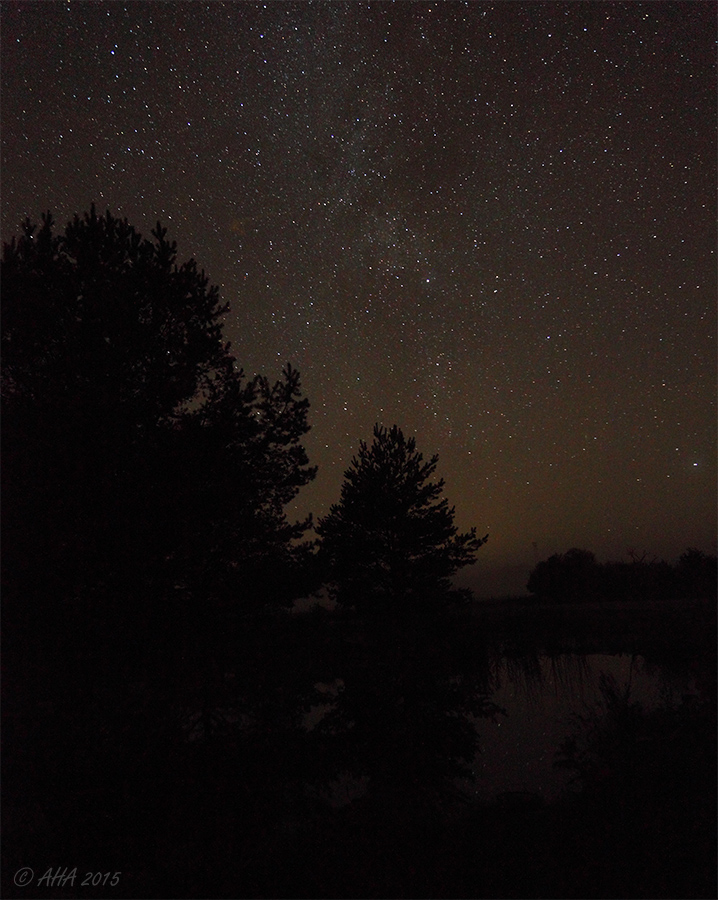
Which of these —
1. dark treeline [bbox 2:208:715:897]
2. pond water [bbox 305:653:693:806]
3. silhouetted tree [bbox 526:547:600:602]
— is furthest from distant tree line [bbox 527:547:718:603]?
dark treeline [bbox 2:208:715:897]

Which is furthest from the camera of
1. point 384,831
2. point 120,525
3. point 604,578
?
point 604,578

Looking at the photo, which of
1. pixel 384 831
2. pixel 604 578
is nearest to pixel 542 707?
pixel 384 831

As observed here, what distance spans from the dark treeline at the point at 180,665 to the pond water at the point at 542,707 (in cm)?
49

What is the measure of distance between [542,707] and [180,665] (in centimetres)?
804

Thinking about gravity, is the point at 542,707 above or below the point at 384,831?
below

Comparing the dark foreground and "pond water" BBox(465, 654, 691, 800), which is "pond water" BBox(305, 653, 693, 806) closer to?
"pond water" BBox(465, 654, 691, 800)

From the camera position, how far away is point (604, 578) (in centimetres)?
4281

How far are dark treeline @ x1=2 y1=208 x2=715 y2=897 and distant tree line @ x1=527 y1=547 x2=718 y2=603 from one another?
2413 cm

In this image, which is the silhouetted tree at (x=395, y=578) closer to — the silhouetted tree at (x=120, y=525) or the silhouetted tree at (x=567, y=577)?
the silhouetted tree at (x=120, y=525)

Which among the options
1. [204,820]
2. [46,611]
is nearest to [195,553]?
[46,611]

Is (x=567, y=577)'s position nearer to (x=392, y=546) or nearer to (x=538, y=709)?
(x=392, y=546)

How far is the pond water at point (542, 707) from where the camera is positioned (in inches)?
291

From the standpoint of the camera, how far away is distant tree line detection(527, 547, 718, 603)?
112ft

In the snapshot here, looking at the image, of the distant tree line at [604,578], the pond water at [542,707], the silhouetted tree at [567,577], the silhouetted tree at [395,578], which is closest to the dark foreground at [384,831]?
the pond water at [542,707]
